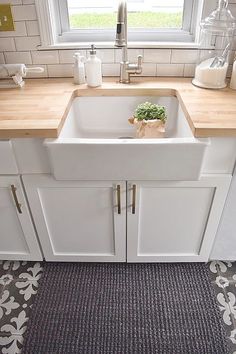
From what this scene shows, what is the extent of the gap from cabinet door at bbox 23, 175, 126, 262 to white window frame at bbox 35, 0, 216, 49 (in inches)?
30.2

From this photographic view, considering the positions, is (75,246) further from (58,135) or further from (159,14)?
(159,14)

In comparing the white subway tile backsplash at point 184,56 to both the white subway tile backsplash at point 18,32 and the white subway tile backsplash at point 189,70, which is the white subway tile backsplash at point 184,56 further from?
the white subway tile backsplash at point 18,32

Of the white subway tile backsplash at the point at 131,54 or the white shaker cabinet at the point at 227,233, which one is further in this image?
the white subway tile backsplash at the point at 131,54

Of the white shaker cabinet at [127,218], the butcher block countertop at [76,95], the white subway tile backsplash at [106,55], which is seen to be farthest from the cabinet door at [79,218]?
the white subway tile backsplash at [106,55]

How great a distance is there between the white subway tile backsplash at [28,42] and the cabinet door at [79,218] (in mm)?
742

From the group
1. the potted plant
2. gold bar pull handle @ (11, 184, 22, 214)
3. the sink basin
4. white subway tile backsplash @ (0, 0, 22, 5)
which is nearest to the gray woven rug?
gold bar pull handle @ (11, 184, 22, 214)

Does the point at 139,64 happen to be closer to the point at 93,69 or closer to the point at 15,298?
the point at 93,69

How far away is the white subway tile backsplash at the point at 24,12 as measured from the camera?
4.49 ft

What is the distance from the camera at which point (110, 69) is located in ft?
5.07

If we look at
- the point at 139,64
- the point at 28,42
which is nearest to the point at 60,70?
the point at 28,42

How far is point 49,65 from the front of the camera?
153 centimetres

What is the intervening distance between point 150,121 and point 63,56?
2.14ft

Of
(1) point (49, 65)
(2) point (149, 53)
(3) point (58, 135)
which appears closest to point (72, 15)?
(1) point (49, 65)

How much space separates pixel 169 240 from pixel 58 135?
0.77m
